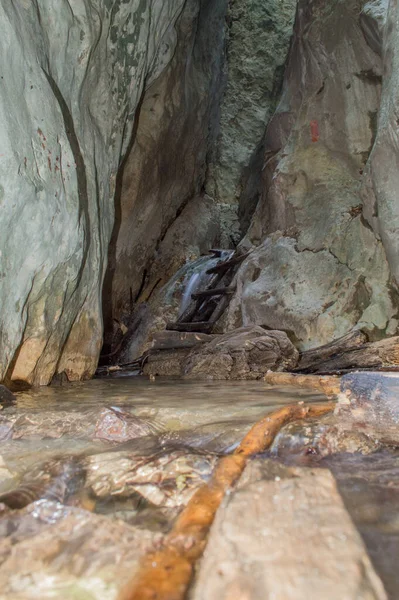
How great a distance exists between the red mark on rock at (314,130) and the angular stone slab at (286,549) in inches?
400

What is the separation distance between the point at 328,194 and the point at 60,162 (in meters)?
6.77

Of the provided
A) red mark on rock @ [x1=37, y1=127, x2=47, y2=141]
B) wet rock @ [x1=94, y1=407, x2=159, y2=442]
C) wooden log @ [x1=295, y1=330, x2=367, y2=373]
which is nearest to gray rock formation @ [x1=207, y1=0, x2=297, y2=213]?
wooden log @ [x1=295, y1=330, x2=367, y2=373]

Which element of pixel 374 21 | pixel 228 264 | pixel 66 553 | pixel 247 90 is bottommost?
pixel 228 264

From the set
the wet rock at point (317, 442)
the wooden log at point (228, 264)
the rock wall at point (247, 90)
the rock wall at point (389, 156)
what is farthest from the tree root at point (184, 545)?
the rock wall at point (247, 90)

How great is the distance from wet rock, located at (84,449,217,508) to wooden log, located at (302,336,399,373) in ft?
13.9

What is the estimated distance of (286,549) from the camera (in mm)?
906

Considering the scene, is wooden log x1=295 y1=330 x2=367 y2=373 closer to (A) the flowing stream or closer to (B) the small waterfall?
(A) the flowing stream

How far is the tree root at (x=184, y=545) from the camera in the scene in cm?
83

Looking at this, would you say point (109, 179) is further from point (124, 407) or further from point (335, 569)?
point (335, 569)

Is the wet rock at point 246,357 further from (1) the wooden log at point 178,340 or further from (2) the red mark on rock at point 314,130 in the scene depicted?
(2) the red mark on rock at point 314,130

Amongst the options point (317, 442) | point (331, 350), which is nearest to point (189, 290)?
point (331, 350)

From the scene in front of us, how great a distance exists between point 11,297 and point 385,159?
5.97m

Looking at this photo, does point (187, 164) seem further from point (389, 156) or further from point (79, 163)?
point (79, 163)

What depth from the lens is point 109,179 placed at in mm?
6488
